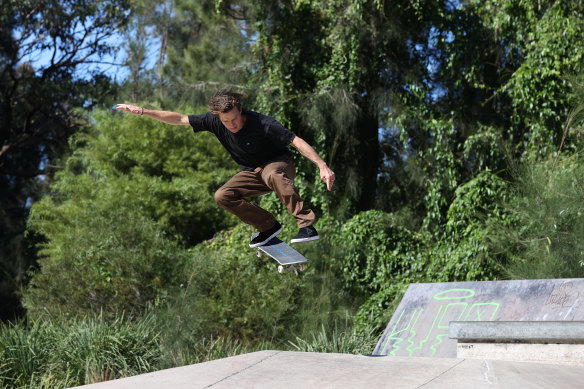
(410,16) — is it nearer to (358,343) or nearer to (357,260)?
(357,260)

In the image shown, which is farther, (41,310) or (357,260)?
(357,260)

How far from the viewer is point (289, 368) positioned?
440 cm

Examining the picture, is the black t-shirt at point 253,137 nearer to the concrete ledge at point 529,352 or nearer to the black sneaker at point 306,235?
the black sneaker at point 306,235

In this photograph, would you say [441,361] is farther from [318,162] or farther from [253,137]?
[253,137]

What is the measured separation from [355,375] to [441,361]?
2.68 feet

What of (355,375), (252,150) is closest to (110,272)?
(252,150)

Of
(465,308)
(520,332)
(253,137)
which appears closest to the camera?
(520,332)

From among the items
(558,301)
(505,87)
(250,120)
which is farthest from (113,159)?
(558,301)

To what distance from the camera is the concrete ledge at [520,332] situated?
4730 millimetres

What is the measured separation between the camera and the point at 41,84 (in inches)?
791

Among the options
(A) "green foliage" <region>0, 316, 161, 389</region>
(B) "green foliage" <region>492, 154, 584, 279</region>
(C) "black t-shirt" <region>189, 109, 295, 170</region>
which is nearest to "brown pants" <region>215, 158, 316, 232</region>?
(C) "black t-shirt" <region>189, 109, 295, 170</region>

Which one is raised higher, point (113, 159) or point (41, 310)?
point (113, 159)

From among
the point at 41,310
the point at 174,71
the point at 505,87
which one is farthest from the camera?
the point at 174,71

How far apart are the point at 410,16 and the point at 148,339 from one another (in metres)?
9.04
